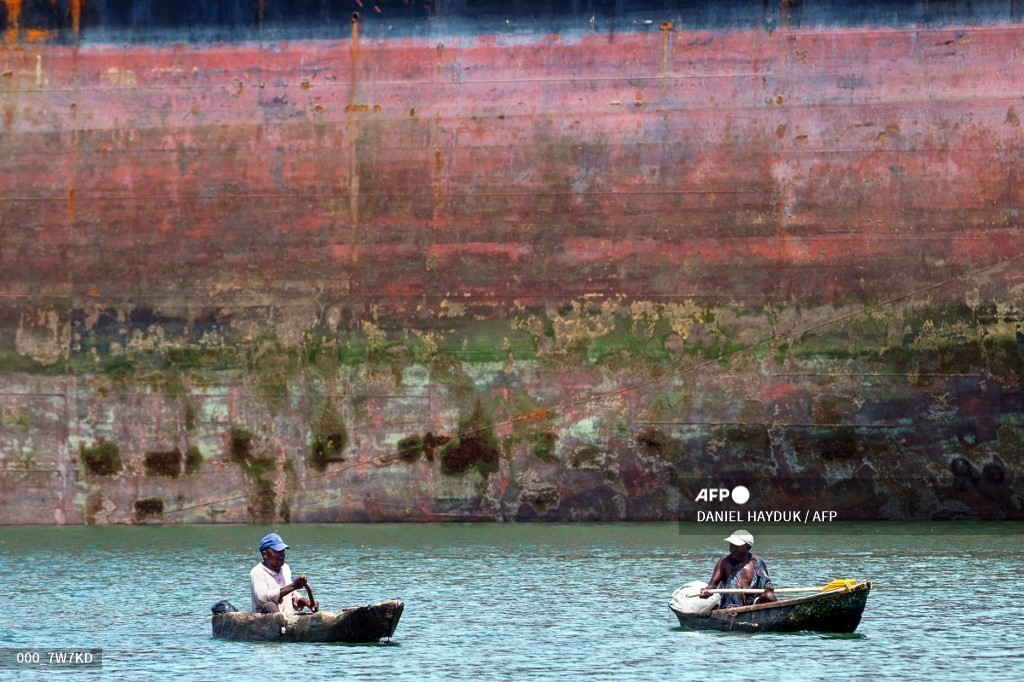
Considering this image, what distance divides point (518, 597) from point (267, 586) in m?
3.94

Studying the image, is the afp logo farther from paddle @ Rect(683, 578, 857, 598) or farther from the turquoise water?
paddle @ Rect(683, 578, 857, 598)

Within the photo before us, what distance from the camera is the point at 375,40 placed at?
24766 millimetres

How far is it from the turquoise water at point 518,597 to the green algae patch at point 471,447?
2.91 ft

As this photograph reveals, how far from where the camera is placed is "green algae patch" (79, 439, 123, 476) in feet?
81.3

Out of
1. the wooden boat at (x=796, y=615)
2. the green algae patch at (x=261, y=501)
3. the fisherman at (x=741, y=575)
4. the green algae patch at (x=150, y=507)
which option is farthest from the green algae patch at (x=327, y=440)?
the fisherman at (x=741, y=575)

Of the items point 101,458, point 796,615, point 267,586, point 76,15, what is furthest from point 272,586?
point 76,15

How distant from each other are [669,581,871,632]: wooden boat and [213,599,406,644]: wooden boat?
2.86 m

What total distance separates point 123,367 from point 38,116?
367cm

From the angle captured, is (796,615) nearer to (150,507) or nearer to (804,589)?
(804,589)

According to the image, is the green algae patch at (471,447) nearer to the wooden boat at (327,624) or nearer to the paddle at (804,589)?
the paddle at (804,589)

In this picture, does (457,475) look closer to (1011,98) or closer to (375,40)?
(375,40)

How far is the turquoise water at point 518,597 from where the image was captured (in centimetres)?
1593

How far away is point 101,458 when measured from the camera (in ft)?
81.4

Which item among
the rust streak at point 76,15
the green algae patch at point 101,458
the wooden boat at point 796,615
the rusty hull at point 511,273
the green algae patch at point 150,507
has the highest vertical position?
the rust streak at point 76,15
